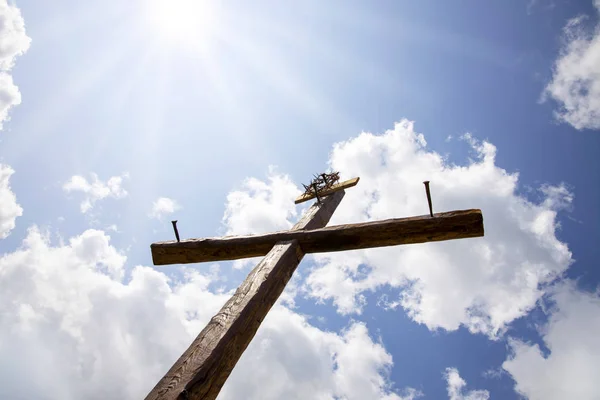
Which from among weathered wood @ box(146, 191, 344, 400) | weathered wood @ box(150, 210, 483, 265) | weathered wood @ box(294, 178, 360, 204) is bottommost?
weathered wood @ box(146, 191, 344, 400)

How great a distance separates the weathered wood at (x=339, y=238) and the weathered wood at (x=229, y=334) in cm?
27

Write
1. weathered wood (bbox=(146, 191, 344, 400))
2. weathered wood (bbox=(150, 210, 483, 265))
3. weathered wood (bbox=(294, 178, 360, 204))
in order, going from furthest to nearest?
weathered wood (bbox=(294, 178, 360, 204)) < weathered wood (bbox=(150, 210, 483, 265)) < weathered wood (bbox=(146, 191, 344, 400))

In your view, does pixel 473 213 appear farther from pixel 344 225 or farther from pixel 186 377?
pixel 186 377

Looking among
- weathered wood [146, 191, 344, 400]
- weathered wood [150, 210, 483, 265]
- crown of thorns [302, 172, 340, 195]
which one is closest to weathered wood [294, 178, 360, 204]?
crown of thorns [302, 172, 340, 195]

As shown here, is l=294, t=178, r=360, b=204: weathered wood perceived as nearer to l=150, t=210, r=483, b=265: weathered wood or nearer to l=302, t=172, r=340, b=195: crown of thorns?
l=302, t=172, r=340, b=195: crown of thorns

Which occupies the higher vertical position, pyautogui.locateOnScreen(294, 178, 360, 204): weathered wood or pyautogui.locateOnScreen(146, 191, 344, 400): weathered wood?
pyautogui.locateOnScreen(294, 178, 360, 204): weathered wood

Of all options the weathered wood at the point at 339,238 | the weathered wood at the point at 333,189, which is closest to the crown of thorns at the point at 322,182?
the weathered wood at the point at 333,189

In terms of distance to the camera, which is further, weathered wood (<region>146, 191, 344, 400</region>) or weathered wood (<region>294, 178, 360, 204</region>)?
weathered wood (<region>294, 178, 360, 204</region>)

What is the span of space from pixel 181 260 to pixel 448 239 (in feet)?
10.2

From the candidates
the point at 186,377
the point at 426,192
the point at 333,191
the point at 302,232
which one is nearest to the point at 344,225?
the point at 302,232

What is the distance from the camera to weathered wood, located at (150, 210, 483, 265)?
3.47 meters

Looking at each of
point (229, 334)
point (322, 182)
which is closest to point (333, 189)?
point (322, 182)

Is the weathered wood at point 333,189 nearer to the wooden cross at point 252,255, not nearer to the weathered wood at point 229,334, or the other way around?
the wooden cross at point 252,255

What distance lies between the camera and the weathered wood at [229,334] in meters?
1.95
